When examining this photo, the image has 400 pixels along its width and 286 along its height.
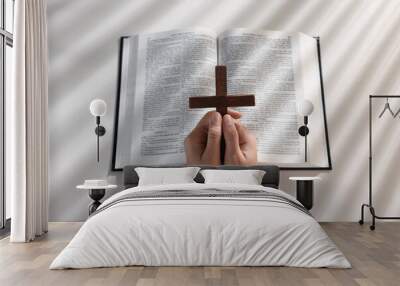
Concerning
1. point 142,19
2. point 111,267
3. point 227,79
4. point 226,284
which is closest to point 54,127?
point 142,19

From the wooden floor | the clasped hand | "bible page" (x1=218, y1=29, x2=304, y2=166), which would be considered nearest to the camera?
the wooden floor

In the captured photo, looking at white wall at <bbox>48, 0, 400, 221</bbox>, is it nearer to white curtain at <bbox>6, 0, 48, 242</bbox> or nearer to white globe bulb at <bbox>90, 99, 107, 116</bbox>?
white globe bulb at <bbox>90, 99, 107, 116</bbox>

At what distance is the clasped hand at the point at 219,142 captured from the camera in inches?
259

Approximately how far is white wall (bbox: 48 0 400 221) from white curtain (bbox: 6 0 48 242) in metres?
0.86

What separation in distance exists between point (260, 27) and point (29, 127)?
307cm

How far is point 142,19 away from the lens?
711cm

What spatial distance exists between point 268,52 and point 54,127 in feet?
9.07

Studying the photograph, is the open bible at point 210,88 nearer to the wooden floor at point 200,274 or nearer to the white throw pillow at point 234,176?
the white throw pillow at point 234,176

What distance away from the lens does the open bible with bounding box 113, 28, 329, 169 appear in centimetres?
689

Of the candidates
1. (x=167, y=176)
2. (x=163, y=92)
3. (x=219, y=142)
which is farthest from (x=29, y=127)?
(x=219, y=142)

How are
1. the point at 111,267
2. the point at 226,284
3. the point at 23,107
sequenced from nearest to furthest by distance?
the point at 226,284 < the point at 111,267 < the point at 23,107

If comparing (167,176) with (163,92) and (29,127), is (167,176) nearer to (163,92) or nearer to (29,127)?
(163,92)

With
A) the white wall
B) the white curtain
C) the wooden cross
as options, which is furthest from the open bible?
the white curtain

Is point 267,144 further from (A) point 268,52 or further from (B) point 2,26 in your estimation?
(B) point 2,26
